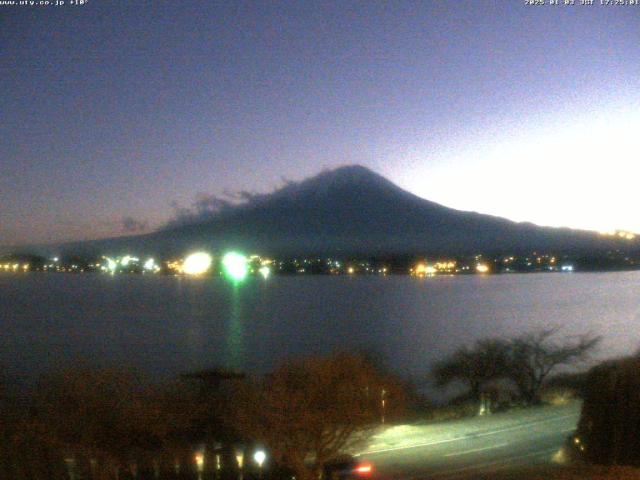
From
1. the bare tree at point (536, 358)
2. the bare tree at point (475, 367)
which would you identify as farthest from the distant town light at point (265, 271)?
the bare tree at point (475, 367)

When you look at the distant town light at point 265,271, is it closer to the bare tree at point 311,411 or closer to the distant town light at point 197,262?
the distant town light at point 197,262

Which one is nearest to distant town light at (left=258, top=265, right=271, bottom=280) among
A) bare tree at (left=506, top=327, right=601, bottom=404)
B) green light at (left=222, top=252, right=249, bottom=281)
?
green light at (left=222, top=252, right=249, bottom=281)

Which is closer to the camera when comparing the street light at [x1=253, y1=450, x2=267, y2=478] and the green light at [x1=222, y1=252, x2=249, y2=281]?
the street light at [x1=253, y1=450, x2=267, y2=478]

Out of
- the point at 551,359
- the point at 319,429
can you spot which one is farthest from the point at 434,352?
the point at 319,429

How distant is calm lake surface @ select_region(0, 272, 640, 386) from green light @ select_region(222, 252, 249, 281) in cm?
1669

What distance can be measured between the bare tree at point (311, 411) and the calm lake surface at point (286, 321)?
8.89 meters

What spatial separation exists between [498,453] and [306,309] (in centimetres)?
4271

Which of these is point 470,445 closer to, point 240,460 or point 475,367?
point 240,460

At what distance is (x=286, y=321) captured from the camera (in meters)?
46.0

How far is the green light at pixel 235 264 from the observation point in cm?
9475

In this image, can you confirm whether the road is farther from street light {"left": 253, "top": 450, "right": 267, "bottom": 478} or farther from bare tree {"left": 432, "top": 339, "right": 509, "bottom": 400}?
bare tree {"left": 432, "top": 339, "right": 509, "bottom": 400}

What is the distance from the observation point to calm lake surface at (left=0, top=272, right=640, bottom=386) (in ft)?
101

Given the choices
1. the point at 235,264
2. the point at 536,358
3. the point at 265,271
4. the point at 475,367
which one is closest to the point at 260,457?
the point at 475,367

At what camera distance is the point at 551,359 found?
25.1 m
